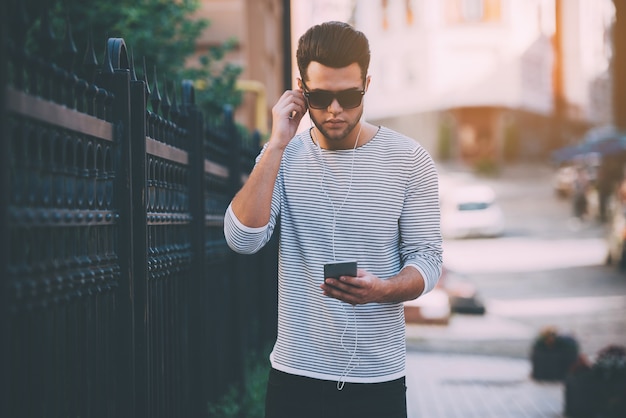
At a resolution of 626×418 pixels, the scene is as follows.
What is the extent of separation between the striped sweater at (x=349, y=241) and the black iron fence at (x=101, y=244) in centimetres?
47

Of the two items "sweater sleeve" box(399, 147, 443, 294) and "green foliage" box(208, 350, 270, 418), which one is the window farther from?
"sweater sleeve" box(399, 147, 443, 294)

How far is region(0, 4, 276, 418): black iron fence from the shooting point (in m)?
2.51

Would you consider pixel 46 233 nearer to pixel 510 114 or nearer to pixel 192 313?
pixel 192 313

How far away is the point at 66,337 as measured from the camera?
114 inches

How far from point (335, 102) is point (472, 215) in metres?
34.7

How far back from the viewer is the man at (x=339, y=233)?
122 inches

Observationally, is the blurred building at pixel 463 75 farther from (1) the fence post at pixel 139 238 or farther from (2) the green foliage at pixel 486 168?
(1) the fence post at pixel 139 238

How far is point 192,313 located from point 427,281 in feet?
6.72

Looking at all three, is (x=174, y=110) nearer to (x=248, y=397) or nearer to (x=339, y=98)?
(x=339, y=98)

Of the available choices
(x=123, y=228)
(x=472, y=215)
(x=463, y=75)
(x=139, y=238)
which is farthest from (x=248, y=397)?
(x=463, y=75)

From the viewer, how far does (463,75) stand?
59.6 m

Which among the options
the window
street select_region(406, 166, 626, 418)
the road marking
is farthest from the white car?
the window

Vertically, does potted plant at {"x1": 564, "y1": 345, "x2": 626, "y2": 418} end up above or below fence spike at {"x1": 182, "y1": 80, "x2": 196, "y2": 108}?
below

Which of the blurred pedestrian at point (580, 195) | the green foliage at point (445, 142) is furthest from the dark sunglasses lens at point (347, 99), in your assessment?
the green foliage at point (445, 142)
